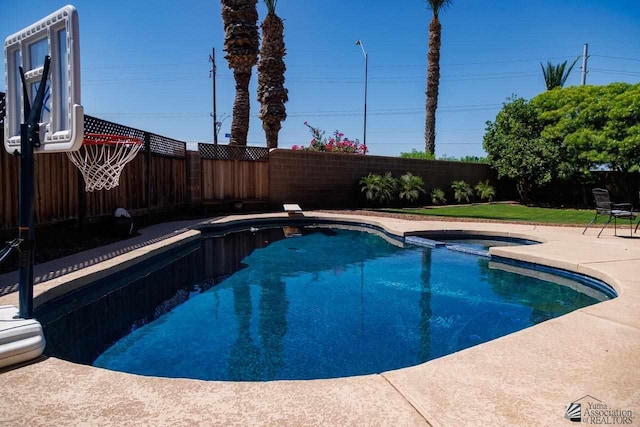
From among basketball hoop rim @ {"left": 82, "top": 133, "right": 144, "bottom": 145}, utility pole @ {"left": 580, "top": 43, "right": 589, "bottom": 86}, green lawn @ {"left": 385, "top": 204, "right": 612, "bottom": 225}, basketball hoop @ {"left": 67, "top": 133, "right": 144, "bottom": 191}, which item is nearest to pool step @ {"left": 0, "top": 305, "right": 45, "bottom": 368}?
basketball hoop @ {"left": 67, "top": 133, "right": 144, "bottom": 191}

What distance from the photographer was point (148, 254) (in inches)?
234

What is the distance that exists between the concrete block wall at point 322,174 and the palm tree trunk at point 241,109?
6.75 feet

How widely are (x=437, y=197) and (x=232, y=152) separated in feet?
29.6

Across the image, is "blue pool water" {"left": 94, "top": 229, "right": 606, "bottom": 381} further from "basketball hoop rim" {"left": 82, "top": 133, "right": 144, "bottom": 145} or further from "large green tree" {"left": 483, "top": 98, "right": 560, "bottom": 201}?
"large green tree" {"left": 483, "top": 98, "right": 560, "bottom": 201}

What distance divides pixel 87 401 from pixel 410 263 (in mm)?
5540

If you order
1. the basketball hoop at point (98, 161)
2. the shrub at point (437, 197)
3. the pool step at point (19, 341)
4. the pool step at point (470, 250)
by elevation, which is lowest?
the pool step at point (470, 250)

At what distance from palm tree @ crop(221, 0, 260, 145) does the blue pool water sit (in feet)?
29.9

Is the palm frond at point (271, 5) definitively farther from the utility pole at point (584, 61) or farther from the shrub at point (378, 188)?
the utility pole at point (584, 61)

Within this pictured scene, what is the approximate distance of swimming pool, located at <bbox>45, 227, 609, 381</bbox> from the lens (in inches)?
125

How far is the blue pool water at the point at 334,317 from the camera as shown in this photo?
3.13 m

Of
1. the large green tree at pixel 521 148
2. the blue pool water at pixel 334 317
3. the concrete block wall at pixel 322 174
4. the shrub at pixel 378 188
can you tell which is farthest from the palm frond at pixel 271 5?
the blue pool water at pixel 334 317

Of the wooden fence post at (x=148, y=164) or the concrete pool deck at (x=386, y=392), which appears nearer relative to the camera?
the concrete pool deck at (x=386, y=392)


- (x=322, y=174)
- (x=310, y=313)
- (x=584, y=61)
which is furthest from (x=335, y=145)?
(x=584, y=61)

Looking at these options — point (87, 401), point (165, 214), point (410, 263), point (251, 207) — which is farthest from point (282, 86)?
point (87, 401)
